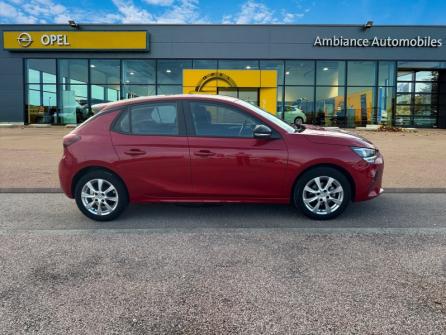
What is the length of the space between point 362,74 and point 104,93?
17.1 meters

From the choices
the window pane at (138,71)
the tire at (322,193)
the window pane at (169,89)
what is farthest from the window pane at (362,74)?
the tire at (322,193)

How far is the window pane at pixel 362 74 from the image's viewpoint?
2612cm

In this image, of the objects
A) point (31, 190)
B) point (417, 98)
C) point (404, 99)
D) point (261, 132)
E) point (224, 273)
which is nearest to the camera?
point (224, 273)

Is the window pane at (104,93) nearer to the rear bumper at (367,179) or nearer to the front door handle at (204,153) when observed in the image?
the front door handle at (204,153)

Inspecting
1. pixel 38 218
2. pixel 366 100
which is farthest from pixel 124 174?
pixel 366 100

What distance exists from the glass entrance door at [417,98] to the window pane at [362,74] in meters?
2.55

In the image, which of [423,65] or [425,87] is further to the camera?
[425,87]

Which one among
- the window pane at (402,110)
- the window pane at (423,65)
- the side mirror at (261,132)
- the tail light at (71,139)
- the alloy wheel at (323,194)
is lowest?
the alloy wheel at (323,194)

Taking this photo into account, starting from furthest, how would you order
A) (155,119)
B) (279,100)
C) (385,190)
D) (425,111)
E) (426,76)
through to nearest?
(425,111), (426,76), (279,100), (385,190), (155,119)

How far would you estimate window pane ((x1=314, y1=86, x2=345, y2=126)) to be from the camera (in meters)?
26.3

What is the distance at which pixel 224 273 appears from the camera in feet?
11.9

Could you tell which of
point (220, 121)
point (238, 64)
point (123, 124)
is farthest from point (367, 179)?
point (238, 64)

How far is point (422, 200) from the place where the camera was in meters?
6.48

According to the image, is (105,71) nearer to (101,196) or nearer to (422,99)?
(422,99)
